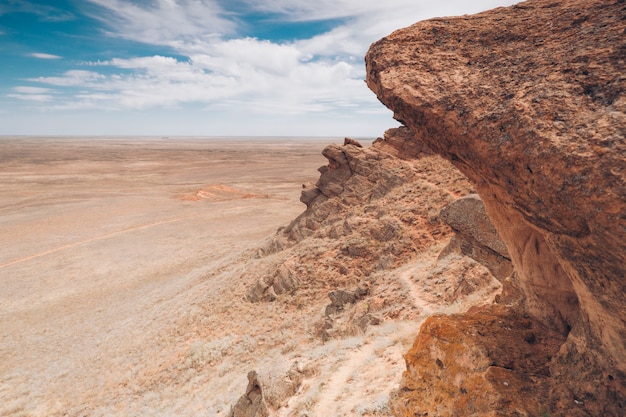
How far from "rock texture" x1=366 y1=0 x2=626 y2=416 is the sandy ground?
49.0ft

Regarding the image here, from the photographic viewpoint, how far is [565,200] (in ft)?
14.3

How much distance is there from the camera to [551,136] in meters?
4.43

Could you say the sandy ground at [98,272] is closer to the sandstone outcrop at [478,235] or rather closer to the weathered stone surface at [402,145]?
the weathered stone surface at [402,145]

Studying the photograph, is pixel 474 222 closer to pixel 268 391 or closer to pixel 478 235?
pixel 478 235

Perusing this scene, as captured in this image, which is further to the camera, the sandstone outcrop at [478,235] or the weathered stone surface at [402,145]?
the weathered stone surface at [402,145]

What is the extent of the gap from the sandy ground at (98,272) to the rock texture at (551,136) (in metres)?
14.9

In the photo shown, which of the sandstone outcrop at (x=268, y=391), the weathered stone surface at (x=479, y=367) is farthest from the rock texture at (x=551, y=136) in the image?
the sandstone outcrop at (x=268, y=391)

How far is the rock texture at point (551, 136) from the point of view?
421 centimetres

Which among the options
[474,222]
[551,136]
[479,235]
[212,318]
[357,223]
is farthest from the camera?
[357,223]

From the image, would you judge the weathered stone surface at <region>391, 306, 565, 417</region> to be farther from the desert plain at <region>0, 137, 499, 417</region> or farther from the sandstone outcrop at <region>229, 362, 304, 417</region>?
the sandstone outcrop at <region>229, 362, 304, 417</region>

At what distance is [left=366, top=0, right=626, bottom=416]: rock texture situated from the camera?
4.21 m

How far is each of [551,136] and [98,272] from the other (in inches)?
1300

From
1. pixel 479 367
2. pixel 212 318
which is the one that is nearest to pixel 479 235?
pixel 479 367

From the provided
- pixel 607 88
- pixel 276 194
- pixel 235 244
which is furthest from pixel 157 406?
pixel 276 194
